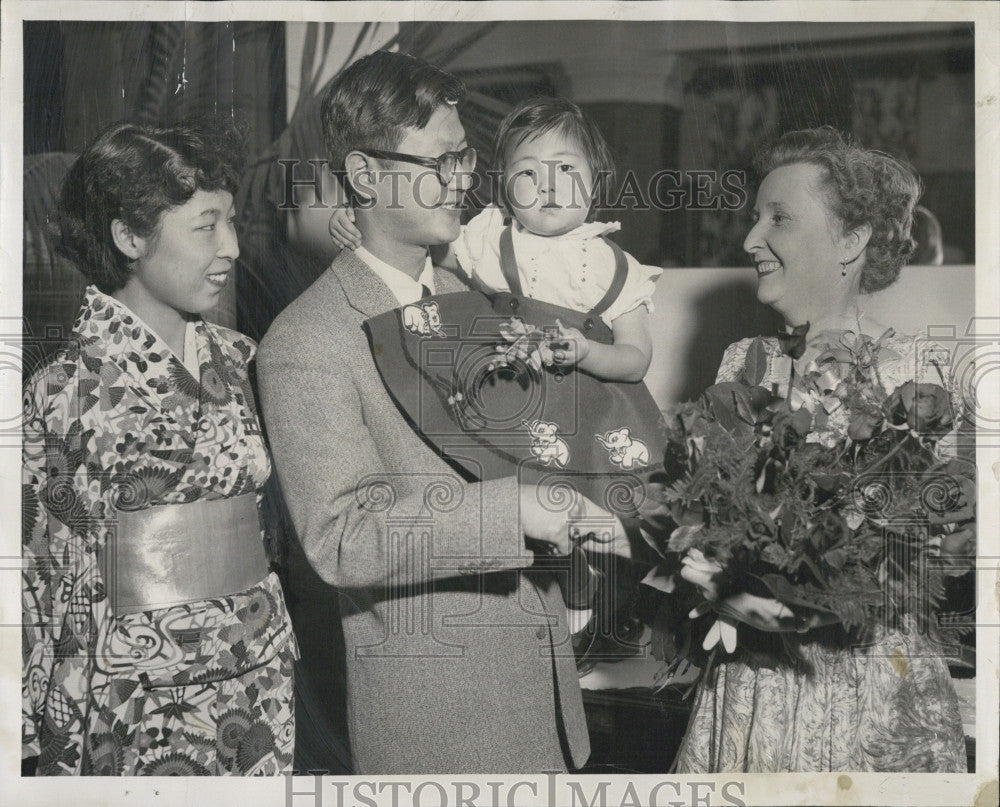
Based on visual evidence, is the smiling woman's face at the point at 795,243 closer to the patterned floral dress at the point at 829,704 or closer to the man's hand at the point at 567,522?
the patterned floral dress at the point at 829,704

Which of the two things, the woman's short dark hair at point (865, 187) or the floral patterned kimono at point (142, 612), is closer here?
the floral patterned kimono at point (142, 612)

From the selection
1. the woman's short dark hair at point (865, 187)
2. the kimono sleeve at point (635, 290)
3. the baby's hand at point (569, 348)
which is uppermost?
the woman's short dark hair at point (865, 187)

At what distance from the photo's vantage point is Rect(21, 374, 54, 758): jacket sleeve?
2.71m

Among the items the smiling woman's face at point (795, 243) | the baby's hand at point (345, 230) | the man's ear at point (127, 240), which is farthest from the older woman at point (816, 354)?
the man's ear at point (127, 240)

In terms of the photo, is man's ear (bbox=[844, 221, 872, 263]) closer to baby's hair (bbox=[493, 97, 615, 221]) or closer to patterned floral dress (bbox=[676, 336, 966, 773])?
patterned floral dress (bbox=[676, 336, 966, 773])

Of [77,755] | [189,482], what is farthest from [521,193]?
[77,755]

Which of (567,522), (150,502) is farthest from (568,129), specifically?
(150,502)

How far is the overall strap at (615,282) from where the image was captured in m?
2.72

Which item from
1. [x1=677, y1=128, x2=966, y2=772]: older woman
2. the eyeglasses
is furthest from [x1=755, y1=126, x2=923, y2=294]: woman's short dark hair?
the eyeglasses

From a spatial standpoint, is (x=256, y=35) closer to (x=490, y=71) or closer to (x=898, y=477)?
(x=490, y=71)

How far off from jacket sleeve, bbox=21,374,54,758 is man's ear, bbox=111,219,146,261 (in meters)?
0.41

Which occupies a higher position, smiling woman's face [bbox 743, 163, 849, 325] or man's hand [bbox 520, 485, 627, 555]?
smiling woman's face [bbox 743, 163, 849, 325]

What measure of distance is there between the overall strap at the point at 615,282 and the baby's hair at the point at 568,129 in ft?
0.34

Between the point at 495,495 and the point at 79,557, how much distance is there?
1115 mm
